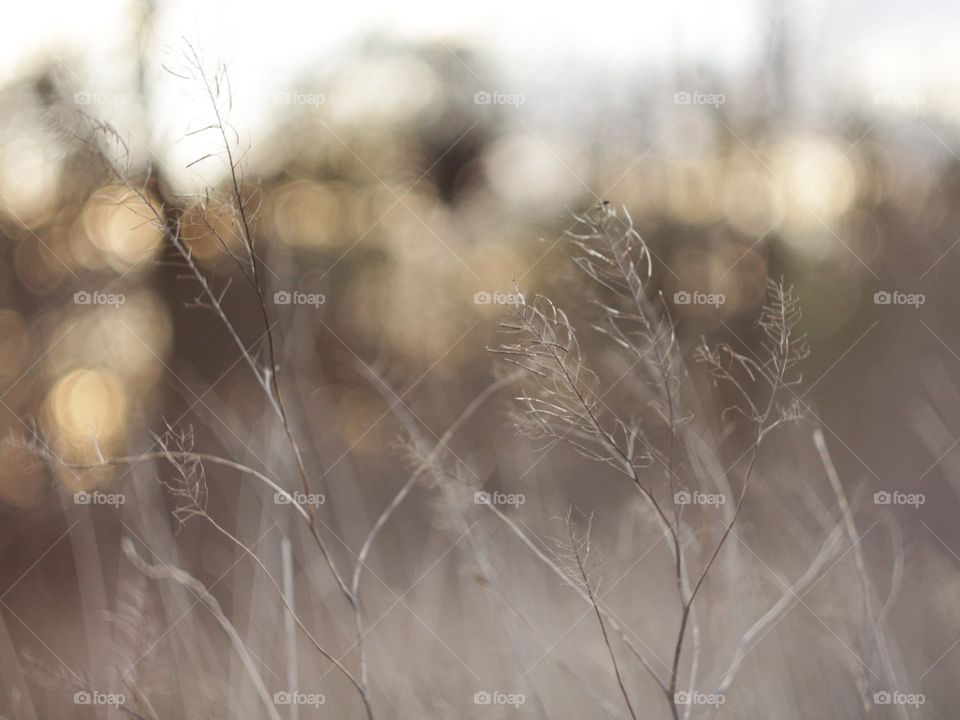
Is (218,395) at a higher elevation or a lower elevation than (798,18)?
lower

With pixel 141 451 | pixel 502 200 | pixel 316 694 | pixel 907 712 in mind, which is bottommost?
pixel 907 712

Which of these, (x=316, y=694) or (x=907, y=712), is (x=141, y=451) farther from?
(x=907, y=712)

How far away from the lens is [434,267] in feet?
6.03

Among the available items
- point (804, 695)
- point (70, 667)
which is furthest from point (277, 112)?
point (804, 695)

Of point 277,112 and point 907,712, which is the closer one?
point 907,712

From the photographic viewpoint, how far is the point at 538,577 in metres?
1.75

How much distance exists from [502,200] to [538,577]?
0.90 meters

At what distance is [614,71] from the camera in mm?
1836

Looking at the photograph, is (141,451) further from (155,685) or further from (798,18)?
(798,18)

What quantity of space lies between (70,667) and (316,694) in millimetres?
579

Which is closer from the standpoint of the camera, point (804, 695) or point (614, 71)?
point (804, 695)

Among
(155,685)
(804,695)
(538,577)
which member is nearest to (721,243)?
(538,577)

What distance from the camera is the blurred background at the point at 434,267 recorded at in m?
1.77

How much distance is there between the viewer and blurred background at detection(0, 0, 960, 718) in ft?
5.80
